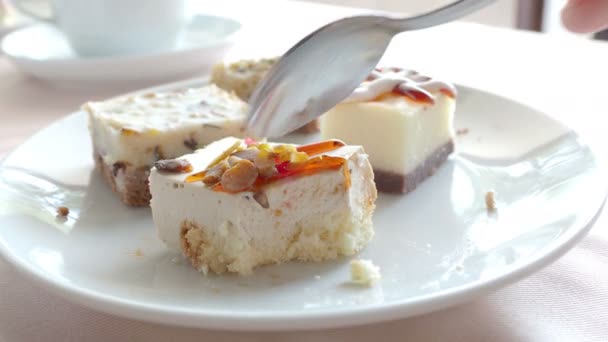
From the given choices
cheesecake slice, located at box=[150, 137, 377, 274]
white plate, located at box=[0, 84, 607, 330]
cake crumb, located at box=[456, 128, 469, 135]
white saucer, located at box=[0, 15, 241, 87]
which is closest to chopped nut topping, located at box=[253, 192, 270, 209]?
cheesecake slice, located at box=[150, 137, 377, 274]

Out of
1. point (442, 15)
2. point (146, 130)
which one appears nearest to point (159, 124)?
point (146, 130)

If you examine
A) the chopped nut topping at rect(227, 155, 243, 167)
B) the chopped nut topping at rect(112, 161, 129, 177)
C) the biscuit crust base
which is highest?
the chopped nut topping at rect(227, 155, 243, 167)

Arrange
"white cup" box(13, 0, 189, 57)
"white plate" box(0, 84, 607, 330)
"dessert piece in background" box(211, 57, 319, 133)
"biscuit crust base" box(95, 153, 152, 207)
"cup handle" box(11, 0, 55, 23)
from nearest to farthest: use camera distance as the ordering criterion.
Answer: "white plate" box(0, 84, 607, 330) → "biscuit crust base" box(95, 153, 152, 207) → "dessert piece in background" box(211, 57, 319, 133) → "white cup" box(13, 0, 189, 57) → "cup handle" box(11, 0, 55, 23)

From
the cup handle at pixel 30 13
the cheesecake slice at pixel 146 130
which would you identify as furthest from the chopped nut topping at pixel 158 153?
the cup handle at pixel 30 13

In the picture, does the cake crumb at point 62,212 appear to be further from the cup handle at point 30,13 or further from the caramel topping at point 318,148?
the cup handle at point 30,13

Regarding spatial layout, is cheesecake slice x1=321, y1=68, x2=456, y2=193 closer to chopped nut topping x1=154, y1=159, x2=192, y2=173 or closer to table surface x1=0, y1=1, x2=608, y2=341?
table surface x1=0, y1=1, x2=608, y2=341

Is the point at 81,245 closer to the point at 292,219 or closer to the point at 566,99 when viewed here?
the point at 292,219
